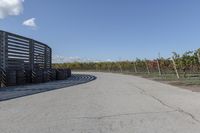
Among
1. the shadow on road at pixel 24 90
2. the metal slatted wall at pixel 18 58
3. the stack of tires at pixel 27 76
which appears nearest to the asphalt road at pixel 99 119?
the shadow on road at pixel 24 90

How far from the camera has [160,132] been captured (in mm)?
7887

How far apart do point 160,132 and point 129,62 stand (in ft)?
270

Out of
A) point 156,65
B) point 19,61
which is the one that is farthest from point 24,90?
point 156,65

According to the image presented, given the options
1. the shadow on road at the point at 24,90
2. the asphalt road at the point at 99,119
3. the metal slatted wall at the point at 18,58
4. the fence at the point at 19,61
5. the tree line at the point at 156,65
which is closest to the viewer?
the asphalt road at the point at 99,119

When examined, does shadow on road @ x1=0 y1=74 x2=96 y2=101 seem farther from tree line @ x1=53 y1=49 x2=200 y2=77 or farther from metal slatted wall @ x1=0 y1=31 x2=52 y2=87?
tree line @ x1=53 y1=49 x2=200 y2=77

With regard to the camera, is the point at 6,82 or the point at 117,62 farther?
the point at 117,62

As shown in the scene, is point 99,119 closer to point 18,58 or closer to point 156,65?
point 18,58

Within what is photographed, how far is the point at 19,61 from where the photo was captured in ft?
98.6

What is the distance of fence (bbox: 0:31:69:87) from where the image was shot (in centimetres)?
2584

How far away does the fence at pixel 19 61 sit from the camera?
84.8ft

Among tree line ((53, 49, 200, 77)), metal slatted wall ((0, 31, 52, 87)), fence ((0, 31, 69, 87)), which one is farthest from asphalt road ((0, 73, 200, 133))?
tree line ((53, 49, 200, 77))

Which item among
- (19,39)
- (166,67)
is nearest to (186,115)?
(19,39)

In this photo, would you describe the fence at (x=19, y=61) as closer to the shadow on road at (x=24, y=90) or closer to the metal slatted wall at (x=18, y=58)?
the metal slatted wall at (x=18, y=58)

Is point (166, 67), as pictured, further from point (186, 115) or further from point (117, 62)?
point (186, 115)
